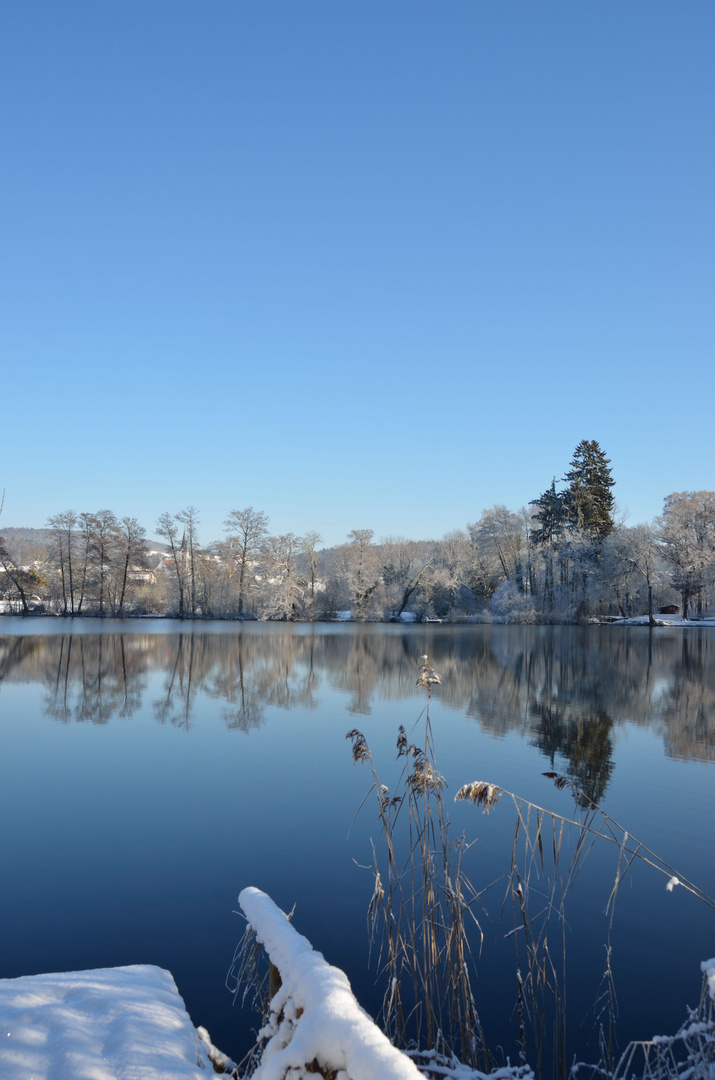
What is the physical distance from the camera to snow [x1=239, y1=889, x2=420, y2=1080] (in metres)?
1.55

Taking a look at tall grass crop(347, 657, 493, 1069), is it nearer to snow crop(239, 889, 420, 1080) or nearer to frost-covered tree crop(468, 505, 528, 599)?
snow crop(239, 889, 420, 1080)

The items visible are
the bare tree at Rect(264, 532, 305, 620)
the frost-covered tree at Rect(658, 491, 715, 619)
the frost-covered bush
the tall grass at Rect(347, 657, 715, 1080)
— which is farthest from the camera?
the bare tree at Rect(264, 532, 305, 620)

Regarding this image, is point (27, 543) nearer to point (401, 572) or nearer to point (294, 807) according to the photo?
point (401, 572)

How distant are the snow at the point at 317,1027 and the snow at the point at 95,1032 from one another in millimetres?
581

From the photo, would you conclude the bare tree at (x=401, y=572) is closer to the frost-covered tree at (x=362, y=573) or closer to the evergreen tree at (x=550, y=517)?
the frost-covered tree at (x=362, y=573)

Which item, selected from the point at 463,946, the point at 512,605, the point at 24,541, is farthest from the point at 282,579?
the point at 463,946

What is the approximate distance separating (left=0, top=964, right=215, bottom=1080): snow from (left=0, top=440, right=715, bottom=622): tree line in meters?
53.3

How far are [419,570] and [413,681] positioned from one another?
4248 centimetres

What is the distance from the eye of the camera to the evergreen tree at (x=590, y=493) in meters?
55.6

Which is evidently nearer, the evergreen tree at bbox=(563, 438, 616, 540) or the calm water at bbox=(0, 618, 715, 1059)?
the calm water at bbox=(0, 618, 715, 1059)

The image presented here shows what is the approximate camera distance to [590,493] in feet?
185

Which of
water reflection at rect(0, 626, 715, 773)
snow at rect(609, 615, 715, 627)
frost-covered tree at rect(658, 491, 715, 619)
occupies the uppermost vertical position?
frost-covered tree at rect(658, 491, 715, 619)

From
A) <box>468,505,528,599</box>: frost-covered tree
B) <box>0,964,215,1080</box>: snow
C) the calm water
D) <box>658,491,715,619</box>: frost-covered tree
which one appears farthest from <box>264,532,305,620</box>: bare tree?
<box>0,964,215,1080</box>: snow

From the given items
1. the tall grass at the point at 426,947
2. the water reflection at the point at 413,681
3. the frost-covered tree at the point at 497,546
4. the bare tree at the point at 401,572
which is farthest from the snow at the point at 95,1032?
the frost-covered tree at the point at 497,546
